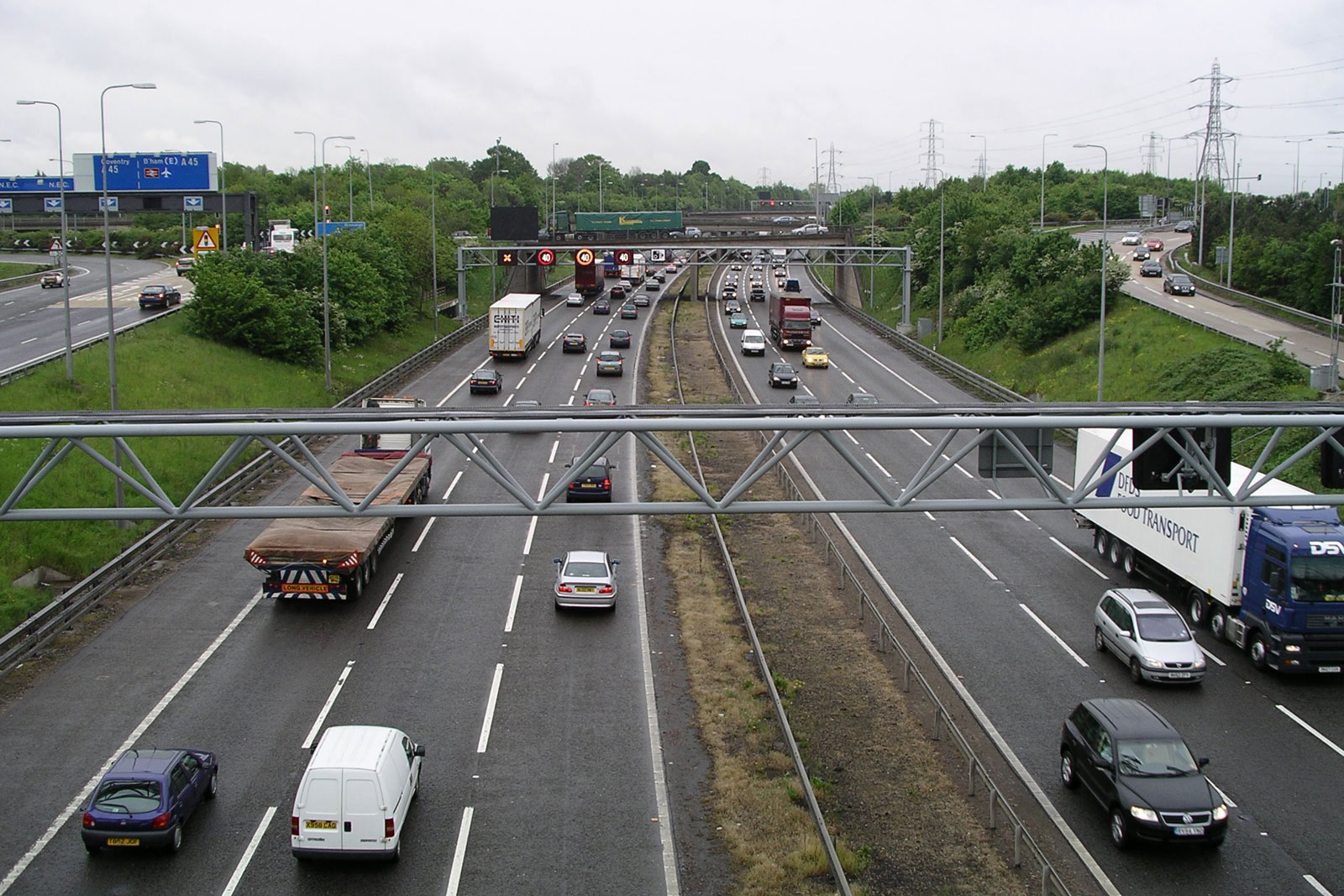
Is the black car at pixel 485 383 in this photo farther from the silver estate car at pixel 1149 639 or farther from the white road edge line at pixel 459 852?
the white road edge line at pixel 459 852

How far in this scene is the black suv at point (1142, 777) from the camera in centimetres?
1761

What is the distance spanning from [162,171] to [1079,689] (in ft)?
215

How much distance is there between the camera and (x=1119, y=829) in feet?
59.2

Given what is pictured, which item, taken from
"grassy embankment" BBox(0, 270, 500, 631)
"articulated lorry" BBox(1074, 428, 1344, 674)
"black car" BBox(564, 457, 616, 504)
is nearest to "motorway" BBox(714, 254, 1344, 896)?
"articulated lorry" BBox(1074, 428, 1344, 674)

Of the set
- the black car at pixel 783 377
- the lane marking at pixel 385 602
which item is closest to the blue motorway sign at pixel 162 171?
the black car at pixel 783 377

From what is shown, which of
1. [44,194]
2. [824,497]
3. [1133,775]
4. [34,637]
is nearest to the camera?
[1133,775]

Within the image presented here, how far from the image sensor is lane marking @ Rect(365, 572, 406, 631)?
28000 millimetres

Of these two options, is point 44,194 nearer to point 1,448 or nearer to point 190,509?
point 1,448

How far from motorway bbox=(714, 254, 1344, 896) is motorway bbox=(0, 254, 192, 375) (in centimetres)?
3317

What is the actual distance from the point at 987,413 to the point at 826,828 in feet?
23.3

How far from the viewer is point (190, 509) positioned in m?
15.5

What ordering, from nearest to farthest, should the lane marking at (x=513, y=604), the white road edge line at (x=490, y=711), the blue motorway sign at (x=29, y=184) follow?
1. the white road edge line at (x=490, y=711)
2. the lane marking at (x=513, y=604)
3. the blue motorway sign at (x=29, y=184)

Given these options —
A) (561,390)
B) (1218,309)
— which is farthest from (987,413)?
(1218,309)

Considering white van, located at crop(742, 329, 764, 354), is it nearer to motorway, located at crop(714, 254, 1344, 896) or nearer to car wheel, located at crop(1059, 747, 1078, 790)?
motorway, located at crop(714, 254, 1344, 896)
